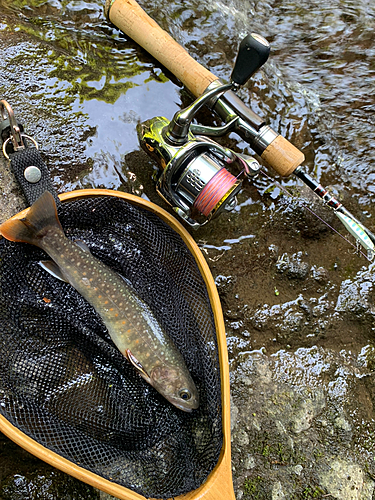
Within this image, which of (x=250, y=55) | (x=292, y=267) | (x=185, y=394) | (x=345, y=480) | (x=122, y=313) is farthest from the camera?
(x=292, y=267)

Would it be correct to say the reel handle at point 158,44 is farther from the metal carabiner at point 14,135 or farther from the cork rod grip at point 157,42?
the metal carabiner at point 14,135

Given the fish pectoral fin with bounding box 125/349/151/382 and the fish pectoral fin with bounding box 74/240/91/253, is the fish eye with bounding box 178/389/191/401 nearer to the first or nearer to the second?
the fish pectoral fin with bounding box 125/349/151/382

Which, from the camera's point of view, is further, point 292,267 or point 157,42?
point 292,267

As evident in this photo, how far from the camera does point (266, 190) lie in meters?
2.74

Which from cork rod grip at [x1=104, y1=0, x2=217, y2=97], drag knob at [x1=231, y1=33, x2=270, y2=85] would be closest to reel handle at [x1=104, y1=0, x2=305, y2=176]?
cork rod grip at [x1=104, y1=0, x2=217, y2=97]

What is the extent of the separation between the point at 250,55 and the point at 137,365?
180 cm

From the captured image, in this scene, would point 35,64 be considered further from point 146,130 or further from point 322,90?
point 322,90

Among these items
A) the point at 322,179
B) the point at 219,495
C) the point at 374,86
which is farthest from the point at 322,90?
the point at 219,495

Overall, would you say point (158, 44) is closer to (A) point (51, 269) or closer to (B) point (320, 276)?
(A) point (51, 269)

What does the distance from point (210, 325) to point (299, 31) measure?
242cm

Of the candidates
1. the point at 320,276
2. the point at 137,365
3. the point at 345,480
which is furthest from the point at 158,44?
the point at 345,480

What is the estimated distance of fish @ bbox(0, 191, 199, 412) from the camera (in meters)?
2.18

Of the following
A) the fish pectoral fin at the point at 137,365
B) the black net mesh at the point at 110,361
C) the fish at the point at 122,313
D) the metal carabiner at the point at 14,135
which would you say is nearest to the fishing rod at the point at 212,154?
the black net mesh at the point at 110,361

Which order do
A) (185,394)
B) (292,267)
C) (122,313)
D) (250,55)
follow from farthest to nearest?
(292,267)
(122,313)
(185,394)
(250,55)
